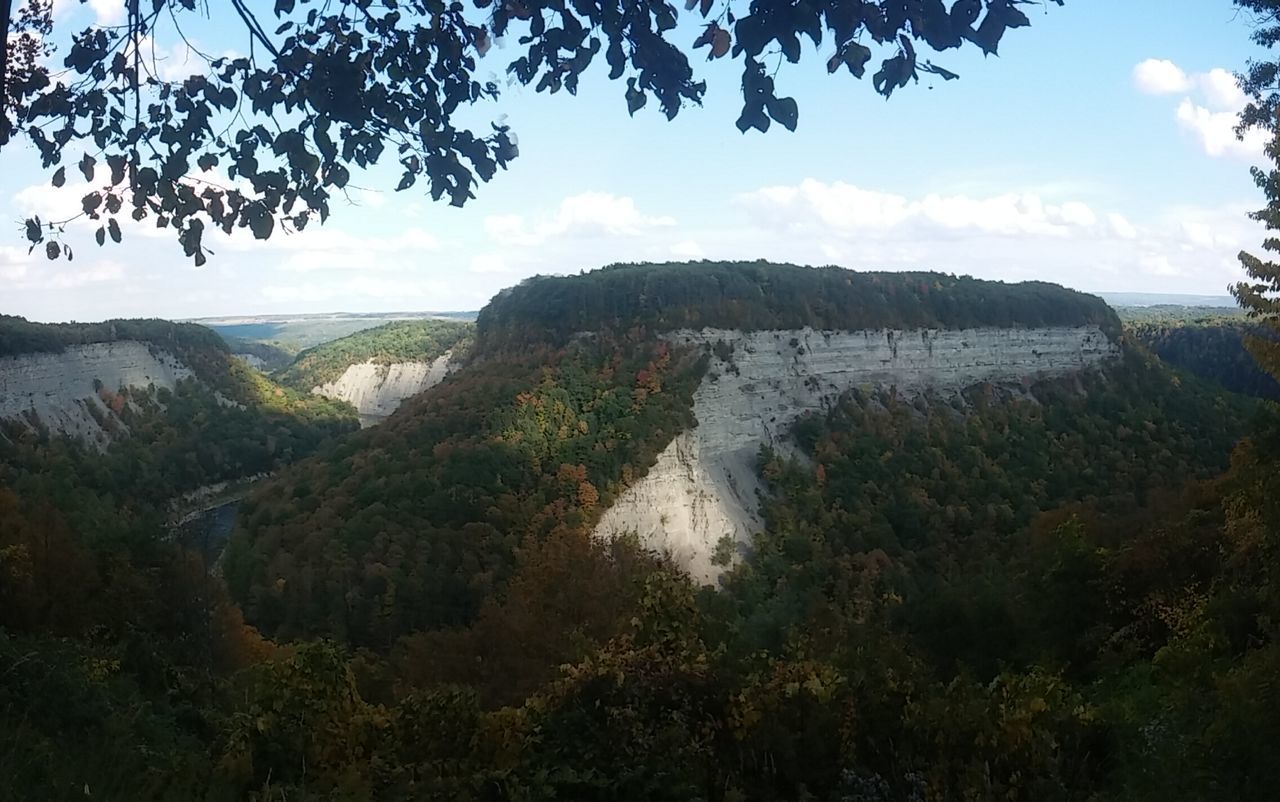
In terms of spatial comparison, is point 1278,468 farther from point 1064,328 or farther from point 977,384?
point 1064,328

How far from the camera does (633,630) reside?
29.5 feet

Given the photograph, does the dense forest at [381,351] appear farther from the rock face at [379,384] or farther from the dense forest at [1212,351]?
the dense forest at [1212,351]

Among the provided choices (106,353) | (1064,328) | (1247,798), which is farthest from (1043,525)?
(106,353)

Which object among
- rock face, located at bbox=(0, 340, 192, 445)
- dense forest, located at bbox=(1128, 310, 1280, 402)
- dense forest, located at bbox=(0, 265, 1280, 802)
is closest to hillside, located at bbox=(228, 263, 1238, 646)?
dense forest, located at bbox=(0, 265, 1280, 802)

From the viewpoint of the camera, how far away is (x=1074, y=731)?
7.27 metres

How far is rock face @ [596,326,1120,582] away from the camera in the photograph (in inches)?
1259

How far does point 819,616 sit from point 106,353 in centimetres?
5384

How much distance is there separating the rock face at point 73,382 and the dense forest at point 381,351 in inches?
1036

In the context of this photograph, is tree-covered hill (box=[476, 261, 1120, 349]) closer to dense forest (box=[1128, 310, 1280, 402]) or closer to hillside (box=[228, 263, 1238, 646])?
hillside (box=[228, 263, 1238, 646])

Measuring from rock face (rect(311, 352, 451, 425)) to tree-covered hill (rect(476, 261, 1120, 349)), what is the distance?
29.1 m

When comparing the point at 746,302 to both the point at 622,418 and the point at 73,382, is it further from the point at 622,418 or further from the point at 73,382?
the point at 73,382

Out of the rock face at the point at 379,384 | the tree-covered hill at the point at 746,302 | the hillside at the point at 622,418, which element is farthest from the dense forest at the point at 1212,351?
the rock face at the point at 379,384

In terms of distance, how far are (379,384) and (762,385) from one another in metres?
53.8

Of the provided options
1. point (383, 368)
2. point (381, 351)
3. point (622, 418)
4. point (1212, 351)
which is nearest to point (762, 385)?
point (622, 418)
